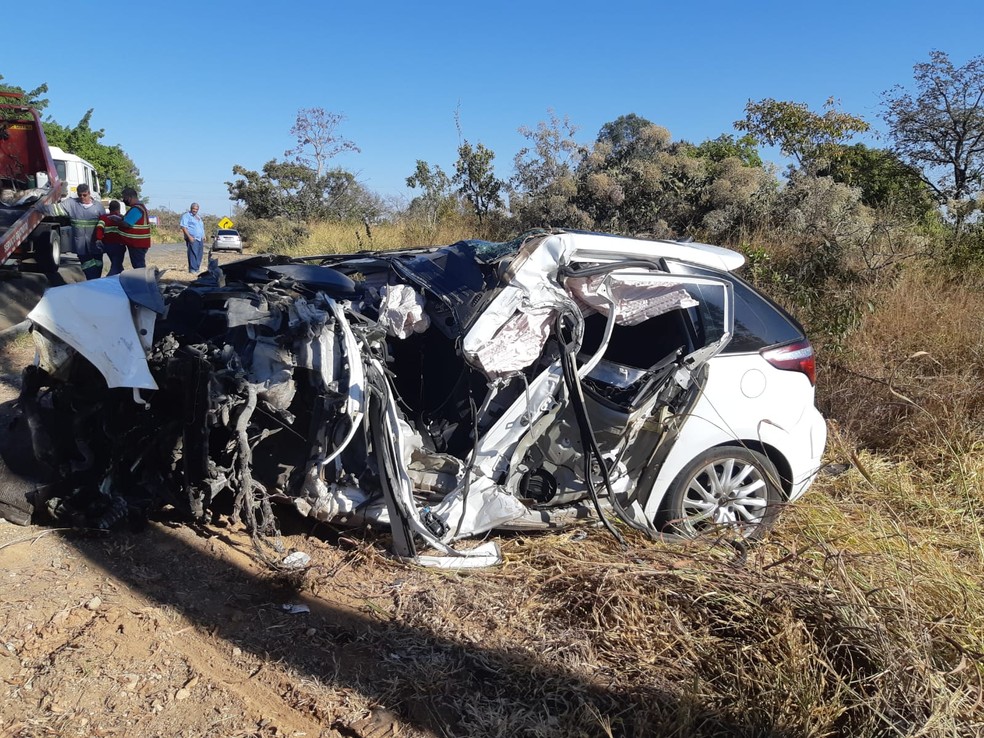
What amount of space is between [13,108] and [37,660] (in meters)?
10.6

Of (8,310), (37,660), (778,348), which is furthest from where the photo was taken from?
(8,310)

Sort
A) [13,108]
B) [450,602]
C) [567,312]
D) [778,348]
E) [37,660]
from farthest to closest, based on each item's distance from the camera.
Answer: [13,108]
[778,348]
[567,312]
[450,602]
[37,660]

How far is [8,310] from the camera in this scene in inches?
317

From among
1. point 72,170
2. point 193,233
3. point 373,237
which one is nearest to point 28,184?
point 193,233

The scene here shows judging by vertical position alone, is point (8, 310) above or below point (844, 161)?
below

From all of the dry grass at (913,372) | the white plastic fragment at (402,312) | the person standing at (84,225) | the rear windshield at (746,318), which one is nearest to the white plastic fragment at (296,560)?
the white plastic fragment at (402,312)

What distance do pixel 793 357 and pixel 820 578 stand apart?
1.62 metres

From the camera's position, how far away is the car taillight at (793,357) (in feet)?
13.9


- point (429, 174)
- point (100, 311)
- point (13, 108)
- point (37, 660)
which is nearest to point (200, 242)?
point (13, 108)

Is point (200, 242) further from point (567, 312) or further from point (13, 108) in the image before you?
point (567, 312)

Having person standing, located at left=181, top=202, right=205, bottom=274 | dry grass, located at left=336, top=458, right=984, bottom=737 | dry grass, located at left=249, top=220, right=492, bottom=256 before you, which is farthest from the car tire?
person standing, located at left=181, top=202, right=205, bottom=274

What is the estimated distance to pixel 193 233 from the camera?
1363 centimetres

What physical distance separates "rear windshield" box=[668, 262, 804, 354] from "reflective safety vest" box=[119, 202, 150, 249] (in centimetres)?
893

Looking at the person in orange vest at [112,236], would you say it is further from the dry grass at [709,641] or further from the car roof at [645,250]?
the dry grass at [709,641]
